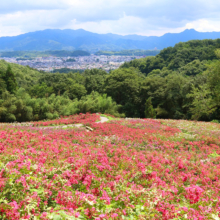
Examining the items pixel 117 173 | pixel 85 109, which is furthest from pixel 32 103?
pixel 117 173

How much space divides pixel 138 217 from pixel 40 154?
4645mm

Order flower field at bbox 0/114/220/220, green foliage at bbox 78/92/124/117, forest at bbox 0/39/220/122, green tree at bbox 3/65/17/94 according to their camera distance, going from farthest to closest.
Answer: green tree at bbox 3/65/17/94
green foliage at bbox 78/92/124/117
forest at bbox 0/39/220/122
flower field at bbox 0/114/220/220

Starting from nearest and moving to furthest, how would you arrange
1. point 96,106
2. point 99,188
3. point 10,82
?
point 99,188 → point 96,106 → point 10,82

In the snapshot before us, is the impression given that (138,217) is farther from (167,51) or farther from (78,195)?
(167,51)

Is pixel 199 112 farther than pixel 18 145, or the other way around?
pixel 199 112

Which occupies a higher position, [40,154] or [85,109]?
[40,154]

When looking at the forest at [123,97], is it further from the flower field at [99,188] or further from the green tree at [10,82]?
the flower field at [99,188]

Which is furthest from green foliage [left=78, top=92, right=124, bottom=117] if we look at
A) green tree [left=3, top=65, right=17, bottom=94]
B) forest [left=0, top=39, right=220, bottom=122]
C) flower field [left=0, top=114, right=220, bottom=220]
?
flower field [left=0, top=114, right=220, bottom=220]

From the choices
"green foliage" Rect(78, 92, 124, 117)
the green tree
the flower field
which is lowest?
"green foliage" Rect(78, 92, 124, 117)

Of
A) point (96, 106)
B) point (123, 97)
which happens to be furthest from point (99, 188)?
point (123, 97)

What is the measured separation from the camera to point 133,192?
4961mm

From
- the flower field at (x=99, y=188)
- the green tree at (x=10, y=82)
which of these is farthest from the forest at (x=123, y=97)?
the flower field at (x=99, y=188)

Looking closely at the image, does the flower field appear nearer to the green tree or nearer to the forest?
the forest

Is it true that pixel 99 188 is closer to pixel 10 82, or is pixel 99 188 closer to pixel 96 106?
pixel 96 106
